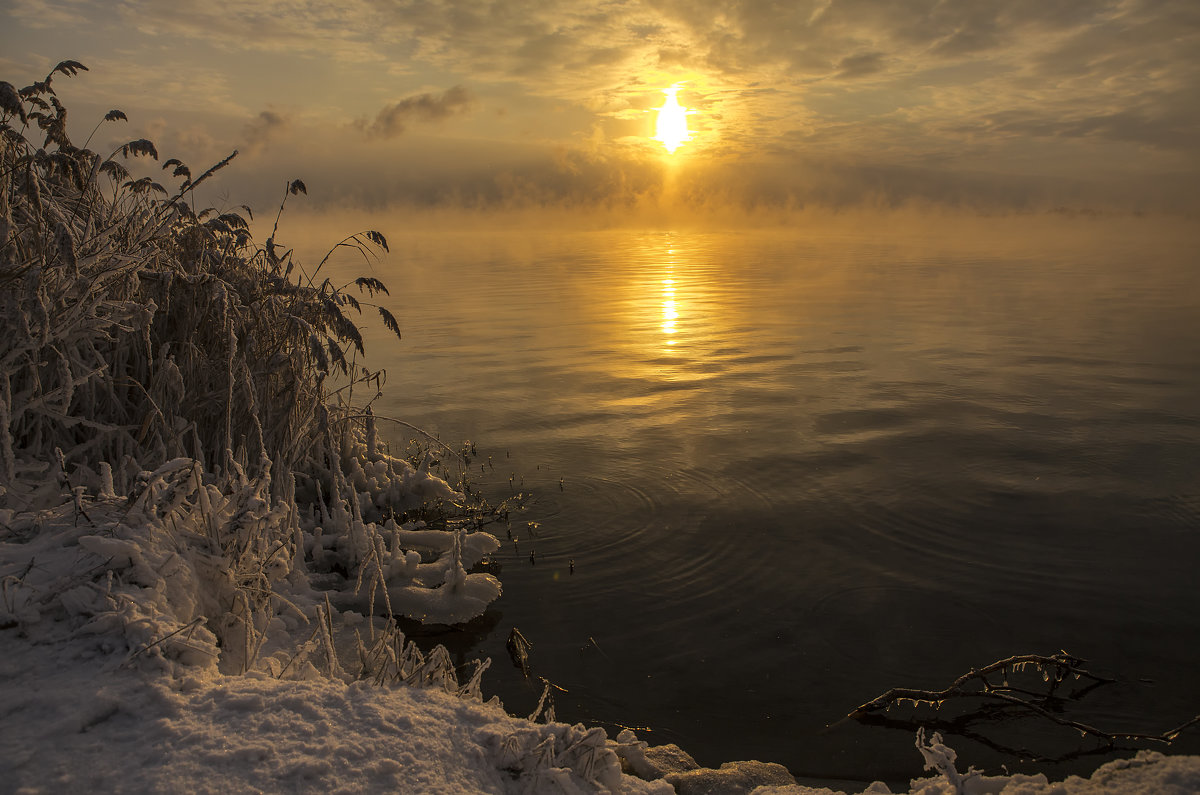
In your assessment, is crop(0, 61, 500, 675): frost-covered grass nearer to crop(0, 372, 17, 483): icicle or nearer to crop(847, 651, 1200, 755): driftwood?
crop(0, 372, 17, 483): icicle

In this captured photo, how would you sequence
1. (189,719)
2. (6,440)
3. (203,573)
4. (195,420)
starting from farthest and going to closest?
(195,420), (6,440), (203,573), (189,719)

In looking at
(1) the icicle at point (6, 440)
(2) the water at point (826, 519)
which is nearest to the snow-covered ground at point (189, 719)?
(1) the icicle at point (6, 440)

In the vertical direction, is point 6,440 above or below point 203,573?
above

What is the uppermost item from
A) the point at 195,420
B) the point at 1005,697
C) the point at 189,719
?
the point at 195,420

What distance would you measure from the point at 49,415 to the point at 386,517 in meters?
2.84

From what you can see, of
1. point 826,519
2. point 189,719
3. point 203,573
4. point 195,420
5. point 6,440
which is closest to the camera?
point 189,719

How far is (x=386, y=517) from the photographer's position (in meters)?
6.77

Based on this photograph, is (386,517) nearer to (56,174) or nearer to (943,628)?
(56,174)

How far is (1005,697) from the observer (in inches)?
151

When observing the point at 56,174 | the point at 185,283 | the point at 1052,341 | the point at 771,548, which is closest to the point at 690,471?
the point at 771,548

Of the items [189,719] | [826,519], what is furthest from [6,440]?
[826,519]

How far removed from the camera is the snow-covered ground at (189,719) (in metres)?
2.22

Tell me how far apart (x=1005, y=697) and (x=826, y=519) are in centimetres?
285

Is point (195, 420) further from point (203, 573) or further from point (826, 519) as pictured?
point (826, 519)
